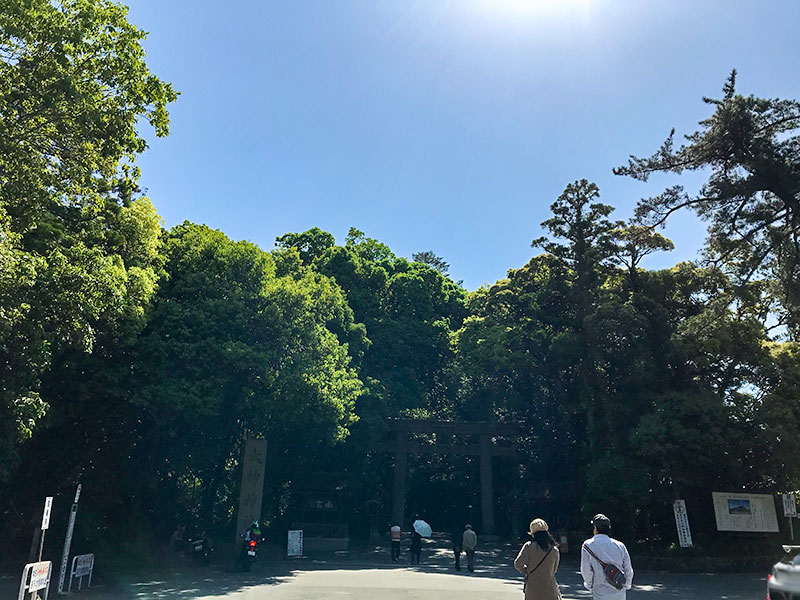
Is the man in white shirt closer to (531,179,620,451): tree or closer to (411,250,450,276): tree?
(531,179,620,451): tree

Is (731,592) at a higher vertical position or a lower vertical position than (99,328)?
lower

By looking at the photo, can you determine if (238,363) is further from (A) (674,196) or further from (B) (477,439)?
(B) (477,439)

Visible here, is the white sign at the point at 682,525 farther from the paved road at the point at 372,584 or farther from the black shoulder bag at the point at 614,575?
the black shoulder bag at the point at 614,575

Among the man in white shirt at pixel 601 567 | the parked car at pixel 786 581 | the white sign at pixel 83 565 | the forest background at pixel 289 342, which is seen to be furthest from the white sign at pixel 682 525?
the white sign at pixel 83 565

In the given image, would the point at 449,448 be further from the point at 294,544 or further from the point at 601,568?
the point at 601,568

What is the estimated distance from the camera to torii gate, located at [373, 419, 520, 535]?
2738 cm

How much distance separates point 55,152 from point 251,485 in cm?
1310

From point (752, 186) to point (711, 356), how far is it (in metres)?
5.84

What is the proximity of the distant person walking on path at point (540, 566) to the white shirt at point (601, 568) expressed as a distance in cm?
31

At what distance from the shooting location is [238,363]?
16750mm

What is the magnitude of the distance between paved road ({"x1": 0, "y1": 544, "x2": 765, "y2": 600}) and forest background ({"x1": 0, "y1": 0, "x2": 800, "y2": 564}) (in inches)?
126

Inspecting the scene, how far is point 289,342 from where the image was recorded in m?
18.7

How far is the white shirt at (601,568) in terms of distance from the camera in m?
5.11

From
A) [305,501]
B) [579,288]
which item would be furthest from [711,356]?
[305,501]
